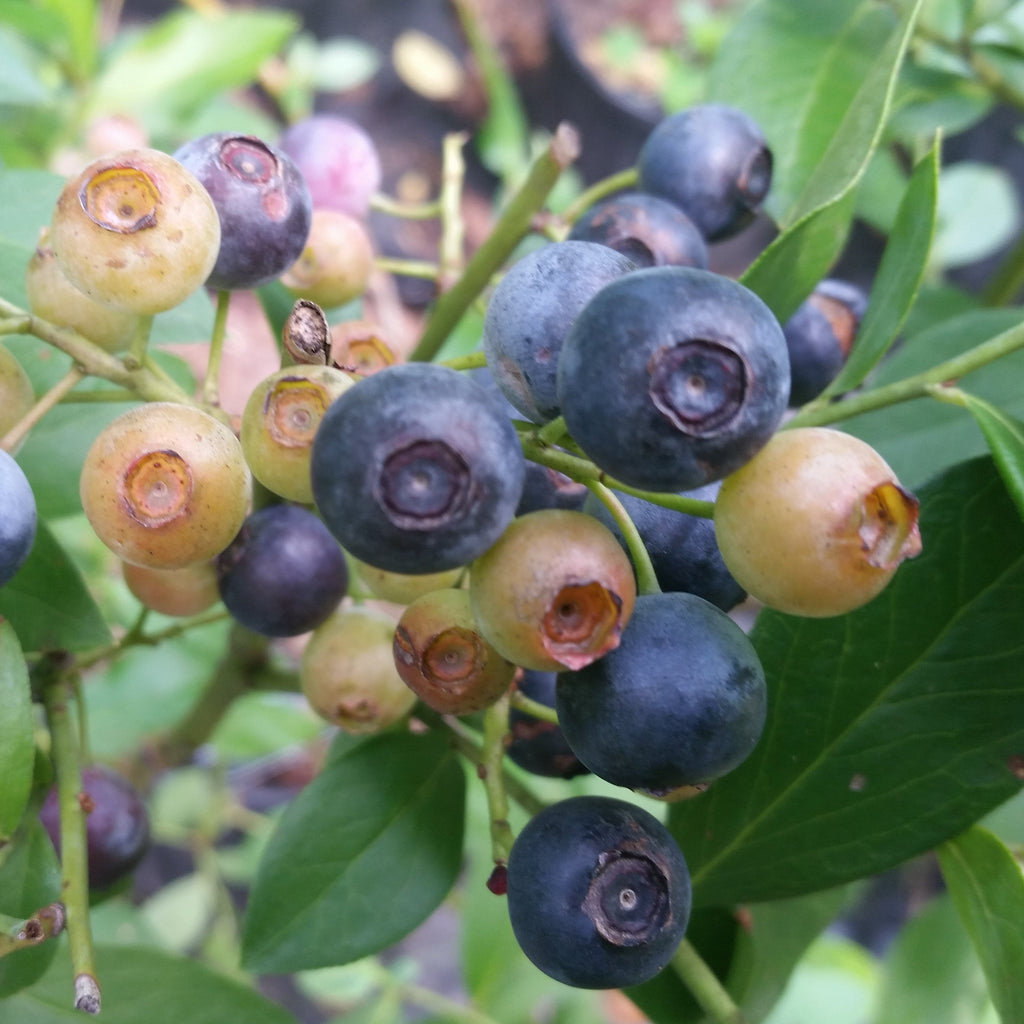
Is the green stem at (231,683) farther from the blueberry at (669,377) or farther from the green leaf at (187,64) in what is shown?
the green leaf at (187,64)

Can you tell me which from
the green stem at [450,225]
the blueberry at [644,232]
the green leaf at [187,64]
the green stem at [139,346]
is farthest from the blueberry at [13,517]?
the green leaf at [187,64]

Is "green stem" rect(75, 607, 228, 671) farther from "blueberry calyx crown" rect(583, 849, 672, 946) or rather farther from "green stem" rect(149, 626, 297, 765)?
"blueberry calyx crown" rect(583, 849, 672, 946)

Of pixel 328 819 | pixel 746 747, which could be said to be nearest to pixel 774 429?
pixel 746 747

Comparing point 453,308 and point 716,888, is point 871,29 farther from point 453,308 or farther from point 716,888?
point 716,888

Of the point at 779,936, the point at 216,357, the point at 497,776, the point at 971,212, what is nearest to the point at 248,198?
the point at 216,357

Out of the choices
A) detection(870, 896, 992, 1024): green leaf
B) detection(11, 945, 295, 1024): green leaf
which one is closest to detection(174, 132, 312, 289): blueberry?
detection(11, 945, 295, 1024): green leaf

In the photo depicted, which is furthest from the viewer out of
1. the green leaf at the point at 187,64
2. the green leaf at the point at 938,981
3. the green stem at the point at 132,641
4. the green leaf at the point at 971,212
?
the green leaf at the point at 971,212
